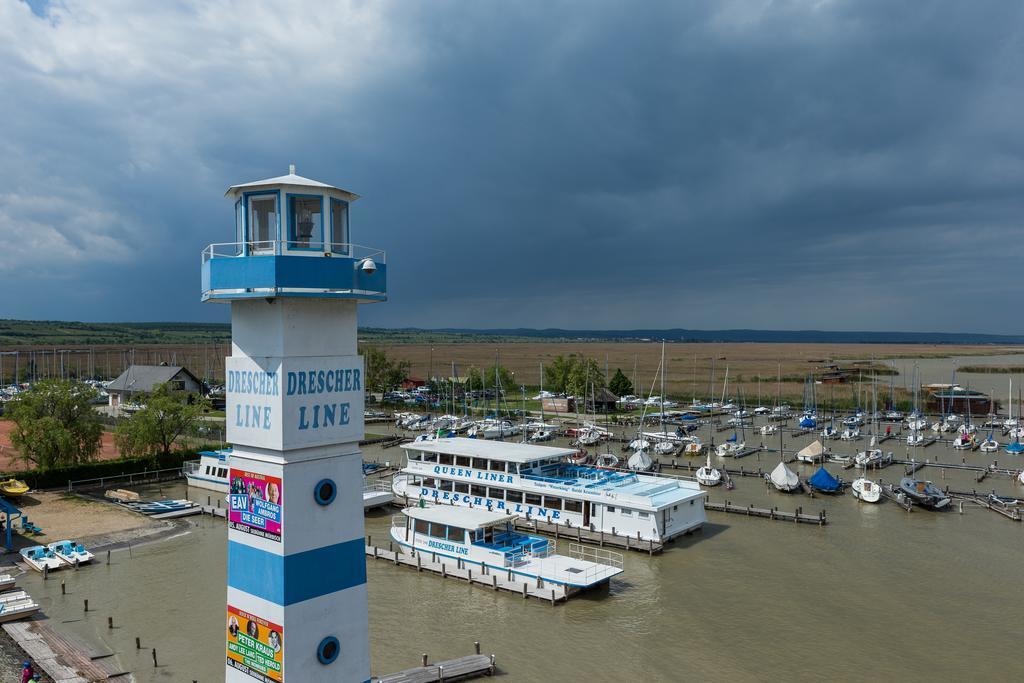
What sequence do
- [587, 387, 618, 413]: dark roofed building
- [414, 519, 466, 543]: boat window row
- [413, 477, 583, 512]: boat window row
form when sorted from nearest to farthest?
[414, 519, 466, 543]: boat window row → [413, 477, 583, 512]: boat window row → [587, 387, 618, 413]: dark roofed building

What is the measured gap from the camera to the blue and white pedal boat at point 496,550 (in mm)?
26797

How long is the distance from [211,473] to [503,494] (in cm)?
2053

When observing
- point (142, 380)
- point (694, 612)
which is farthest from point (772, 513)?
point (142, 380)

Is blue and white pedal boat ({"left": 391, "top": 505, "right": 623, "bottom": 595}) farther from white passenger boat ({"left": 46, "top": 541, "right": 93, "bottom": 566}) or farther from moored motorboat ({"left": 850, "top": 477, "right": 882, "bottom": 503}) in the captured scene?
moored motorboat ({"left": 850, "top": 477, "right": 882, "bottom": 503})

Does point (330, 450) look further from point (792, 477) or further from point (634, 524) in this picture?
point (792, 477)

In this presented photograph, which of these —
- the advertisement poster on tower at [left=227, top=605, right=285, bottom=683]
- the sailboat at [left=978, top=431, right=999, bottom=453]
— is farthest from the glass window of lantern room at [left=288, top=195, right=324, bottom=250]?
the sailboat at [left=978, top=431, right=999, bottom=453]

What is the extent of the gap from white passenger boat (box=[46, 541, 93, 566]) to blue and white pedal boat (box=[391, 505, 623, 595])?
1286 centimetres

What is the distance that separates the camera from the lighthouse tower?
38.9 feet

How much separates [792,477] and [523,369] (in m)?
115

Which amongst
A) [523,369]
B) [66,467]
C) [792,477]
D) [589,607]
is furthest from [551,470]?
[523,369]

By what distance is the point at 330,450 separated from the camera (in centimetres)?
1251

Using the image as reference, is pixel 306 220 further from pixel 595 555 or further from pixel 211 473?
pixel 211 473

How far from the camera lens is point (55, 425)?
140 ft

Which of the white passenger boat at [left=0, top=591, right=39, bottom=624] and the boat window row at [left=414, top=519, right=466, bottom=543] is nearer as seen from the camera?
the white passenger boat at [left=0, top=591, right=39, bottom=624]
